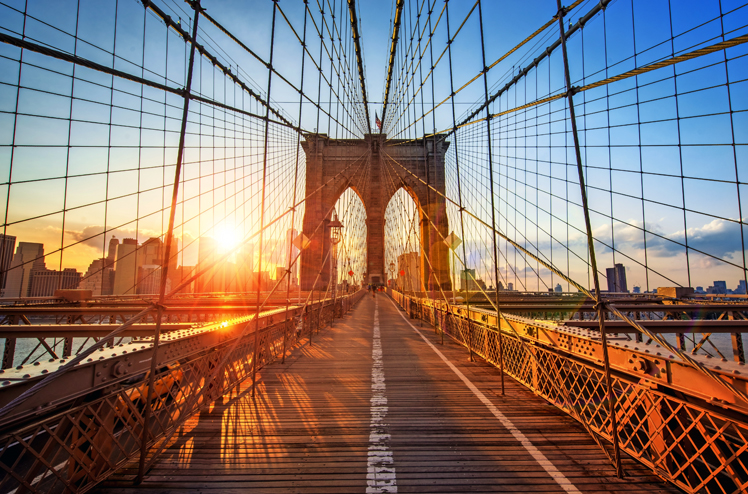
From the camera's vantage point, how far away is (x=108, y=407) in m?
2.42

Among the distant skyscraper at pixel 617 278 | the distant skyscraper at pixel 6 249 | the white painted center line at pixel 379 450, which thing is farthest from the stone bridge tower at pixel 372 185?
the white painted center line at pixel 379 450

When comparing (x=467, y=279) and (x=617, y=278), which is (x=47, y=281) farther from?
(x=617, y=278)

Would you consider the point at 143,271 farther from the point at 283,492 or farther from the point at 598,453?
the point at 598,453

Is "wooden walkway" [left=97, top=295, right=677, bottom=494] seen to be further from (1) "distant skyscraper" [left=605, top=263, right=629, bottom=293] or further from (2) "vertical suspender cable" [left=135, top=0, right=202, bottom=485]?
(1) "distant skyscraper" [left=605, top=263, right=629, bottom=293]

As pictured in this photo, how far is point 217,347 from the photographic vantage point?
13.7 feet

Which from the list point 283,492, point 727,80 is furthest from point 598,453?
point 727,80

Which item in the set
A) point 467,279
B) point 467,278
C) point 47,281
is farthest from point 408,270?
point 47,281

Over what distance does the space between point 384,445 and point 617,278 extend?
17.4 metres

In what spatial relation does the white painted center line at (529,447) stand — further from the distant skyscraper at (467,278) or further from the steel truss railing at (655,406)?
the distant skyscraper at (467,278)

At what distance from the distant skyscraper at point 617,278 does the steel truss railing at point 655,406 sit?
1409cm

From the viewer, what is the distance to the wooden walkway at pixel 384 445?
2.46 metres

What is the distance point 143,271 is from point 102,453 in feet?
45.9

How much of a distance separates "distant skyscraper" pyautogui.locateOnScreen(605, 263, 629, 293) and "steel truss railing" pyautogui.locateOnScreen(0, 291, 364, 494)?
1695 centimetres

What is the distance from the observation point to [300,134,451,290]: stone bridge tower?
32.8m
